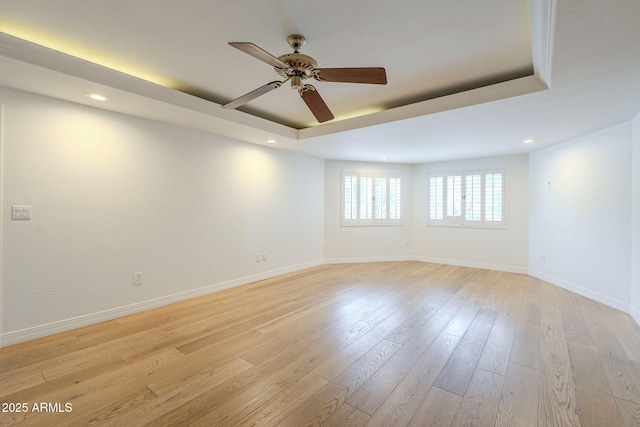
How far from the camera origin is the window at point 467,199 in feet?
17.4

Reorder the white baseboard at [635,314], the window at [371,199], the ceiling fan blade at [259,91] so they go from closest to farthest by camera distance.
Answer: the ceiling fan blade at [259,91]
the white baseboard at [635,314]
the window at [371,199]

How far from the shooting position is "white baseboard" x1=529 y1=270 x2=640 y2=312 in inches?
127

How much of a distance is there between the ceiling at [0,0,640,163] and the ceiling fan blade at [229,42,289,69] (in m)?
0.30

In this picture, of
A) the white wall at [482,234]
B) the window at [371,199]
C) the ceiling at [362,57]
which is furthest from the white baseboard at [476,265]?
the ceiling at [362,57]

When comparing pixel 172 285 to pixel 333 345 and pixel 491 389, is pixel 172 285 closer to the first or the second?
pixel 333 345

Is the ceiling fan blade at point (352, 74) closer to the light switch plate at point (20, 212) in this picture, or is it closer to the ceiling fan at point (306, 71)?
the ceiling fan at point (306, 71)

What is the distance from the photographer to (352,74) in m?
1.94

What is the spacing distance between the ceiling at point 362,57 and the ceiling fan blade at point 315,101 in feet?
1.13

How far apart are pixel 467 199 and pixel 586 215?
2.02 m

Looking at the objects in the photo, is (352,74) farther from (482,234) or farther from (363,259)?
(482,234)

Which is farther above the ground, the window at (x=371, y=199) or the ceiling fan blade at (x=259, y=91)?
the ceiling fan blade at (x=259, y=91)

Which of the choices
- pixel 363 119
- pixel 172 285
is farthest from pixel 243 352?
pixel 363 119

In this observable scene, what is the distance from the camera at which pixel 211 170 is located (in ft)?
12.6

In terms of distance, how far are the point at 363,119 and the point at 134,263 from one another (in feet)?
10.9
